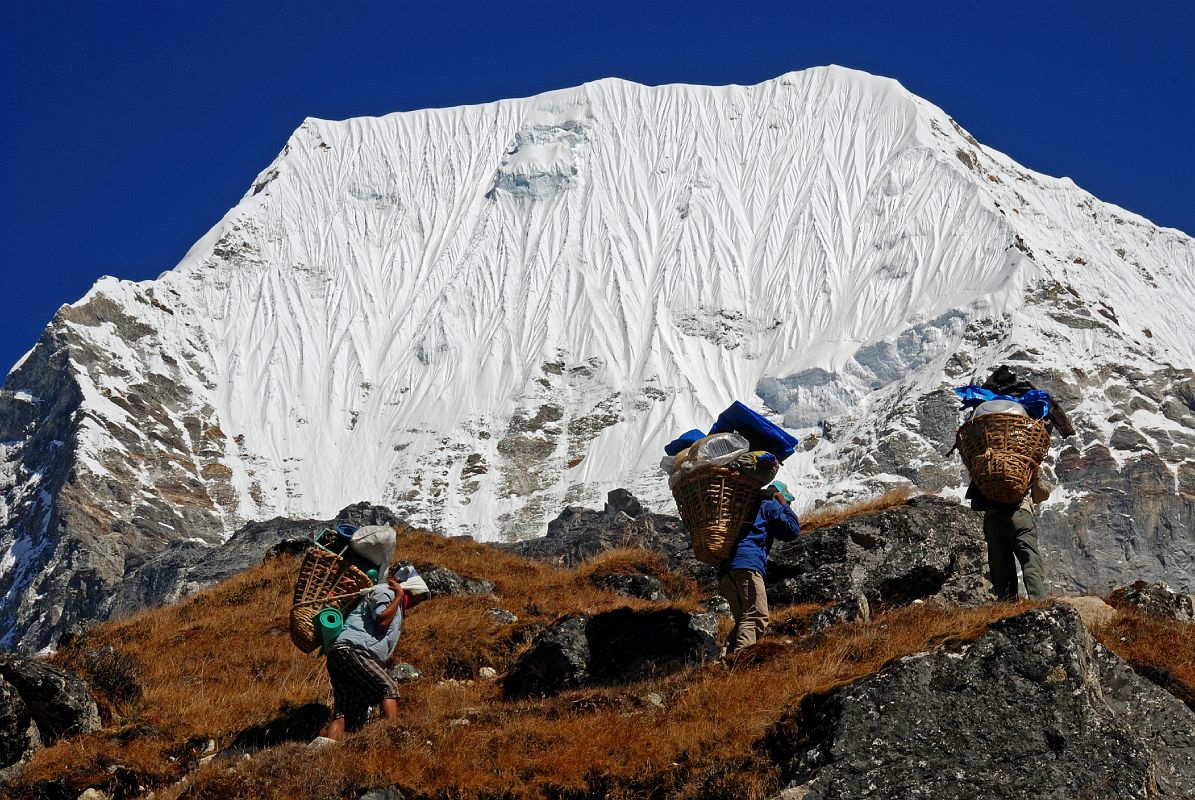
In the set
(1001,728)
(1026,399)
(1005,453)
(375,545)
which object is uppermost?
(1026,399)

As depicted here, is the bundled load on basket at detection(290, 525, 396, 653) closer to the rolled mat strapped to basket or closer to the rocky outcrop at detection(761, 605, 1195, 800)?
the rocky outcrop at detection(761, 605, 1195, 800)

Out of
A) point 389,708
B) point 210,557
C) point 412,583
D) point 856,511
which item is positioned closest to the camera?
point 389,708

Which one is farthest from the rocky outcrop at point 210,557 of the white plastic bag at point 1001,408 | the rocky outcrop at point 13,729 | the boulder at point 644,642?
the white plastic bag at point 1001,408

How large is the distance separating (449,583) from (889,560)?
557 cm

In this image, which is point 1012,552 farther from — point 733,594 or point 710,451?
point 710,451

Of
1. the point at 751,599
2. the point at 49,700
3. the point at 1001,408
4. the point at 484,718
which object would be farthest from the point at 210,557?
the point at 484,718

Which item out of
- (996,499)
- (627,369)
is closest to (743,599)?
(996,499)

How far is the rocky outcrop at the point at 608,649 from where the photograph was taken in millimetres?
12180

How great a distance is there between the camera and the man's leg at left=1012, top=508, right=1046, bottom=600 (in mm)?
12367

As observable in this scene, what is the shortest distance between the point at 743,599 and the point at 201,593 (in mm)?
9377

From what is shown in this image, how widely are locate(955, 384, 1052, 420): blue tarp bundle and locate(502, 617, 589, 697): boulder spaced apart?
376 cm

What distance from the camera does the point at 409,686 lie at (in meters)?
13.1

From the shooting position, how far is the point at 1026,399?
12.8 metres

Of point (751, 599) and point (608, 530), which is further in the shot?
point (608, 530)
